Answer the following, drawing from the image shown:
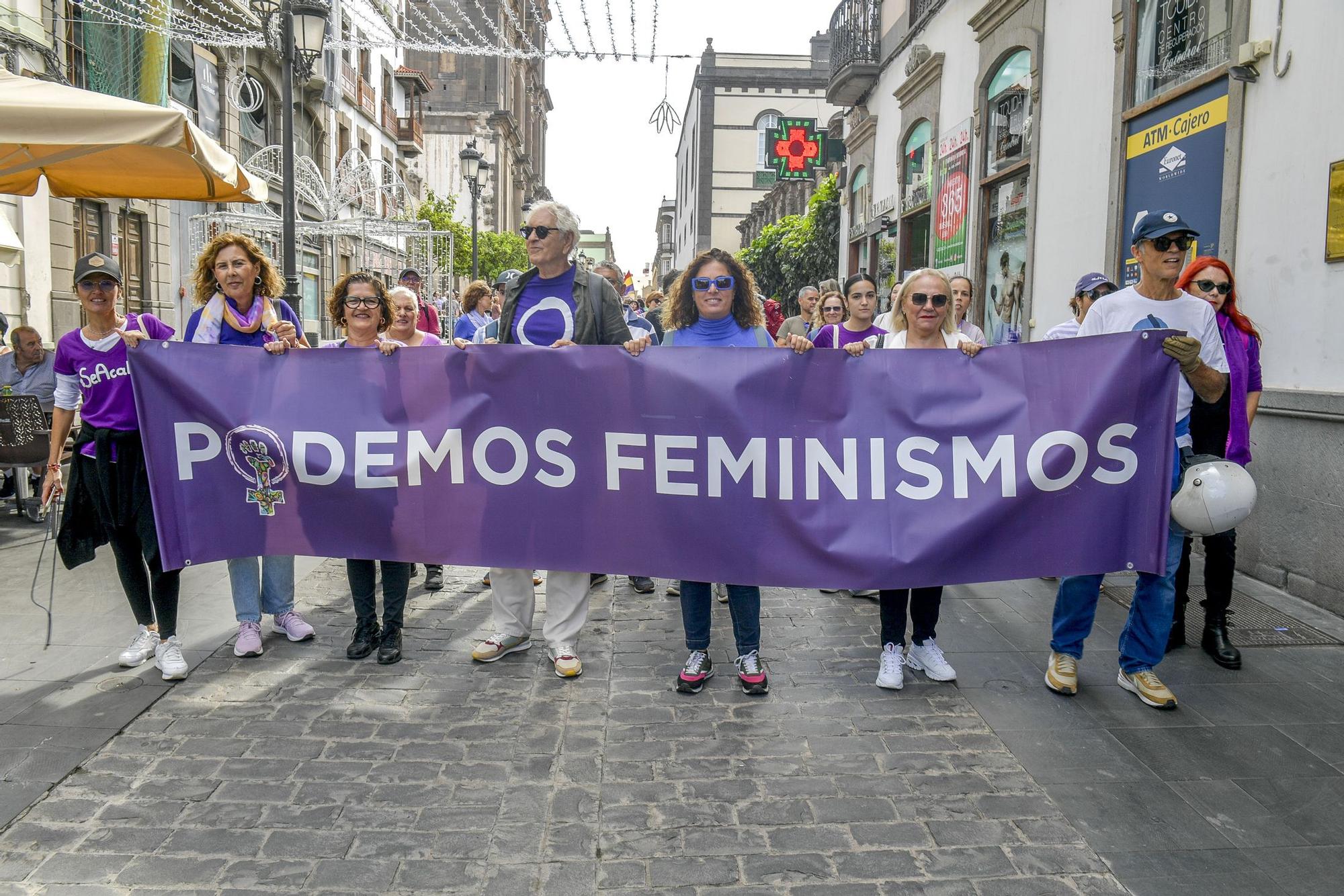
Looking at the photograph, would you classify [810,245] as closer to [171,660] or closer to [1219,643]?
[1219,643]

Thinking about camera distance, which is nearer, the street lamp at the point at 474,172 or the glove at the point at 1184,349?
the glove at the point at 1184,349

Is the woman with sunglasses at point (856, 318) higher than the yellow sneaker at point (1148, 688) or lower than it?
higher

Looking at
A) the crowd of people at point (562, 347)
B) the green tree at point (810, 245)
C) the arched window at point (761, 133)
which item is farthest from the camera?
the arched window at point (761, 133)

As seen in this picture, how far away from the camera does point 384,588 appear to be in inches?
194

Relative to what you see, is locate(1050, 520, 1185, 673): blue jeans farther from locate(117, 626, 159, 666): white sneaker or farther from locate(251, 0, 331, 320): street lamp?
locate(251, 0, 331, 320): street lamp

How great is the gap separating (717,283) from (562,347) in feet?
2.49

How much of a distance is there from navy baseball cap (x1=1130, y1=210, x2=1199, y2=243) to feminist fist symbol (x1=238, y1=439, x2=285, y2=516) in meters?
3.94

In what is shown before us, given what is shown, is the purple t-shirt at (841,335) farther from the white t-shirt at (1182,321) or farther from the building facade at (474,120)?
the building facade at (474,120)

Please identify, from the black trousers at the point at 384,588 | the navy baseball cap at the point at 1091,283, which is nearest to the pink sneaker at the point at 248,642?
the black trousers at the point at 384,588

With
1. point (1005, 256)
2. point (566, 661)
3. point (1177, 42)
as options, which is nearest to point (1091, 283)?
point (1177, 42)

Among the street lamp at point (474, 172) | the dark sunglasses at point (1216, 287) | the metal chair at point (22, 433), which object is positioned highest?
the street lamp at point (474, 172)

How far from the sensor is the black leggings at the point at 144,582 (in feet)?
15.6

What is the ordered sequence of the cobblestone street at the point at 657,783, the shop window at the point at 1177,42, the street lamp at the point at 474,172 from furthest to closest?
the street lamp at the point at 474,172
the shop window at the point at 1177,42
the cobblestone street at the point at 657,783

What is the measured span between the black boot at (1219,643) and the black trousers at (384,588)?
3.93 meters
